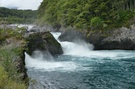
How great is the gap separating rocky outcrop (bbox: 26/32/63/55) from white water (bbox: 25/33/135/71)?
105 cm

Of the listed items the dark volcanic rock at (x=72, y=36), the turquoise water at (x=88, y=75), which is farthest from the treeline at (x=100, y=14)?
the turquoise water at (x=88, y=75)

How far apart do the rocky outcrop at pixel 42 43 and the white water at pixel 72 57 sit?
1050mm

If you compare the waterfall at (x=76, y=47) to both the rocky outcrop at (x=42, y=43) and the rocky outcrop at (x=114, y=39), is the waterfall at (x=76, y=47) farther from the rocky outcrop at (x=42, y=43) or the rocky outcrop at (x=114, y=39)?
the rocky outcrop at (x=42, y=43)

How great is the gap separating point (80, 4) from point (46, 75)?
36400 mm

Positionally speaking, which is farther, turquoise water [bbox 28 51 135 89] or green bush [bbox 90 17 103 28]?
green bush [bbox 90 17 103 28]

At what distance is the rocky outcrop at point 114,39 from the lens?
43656 mm

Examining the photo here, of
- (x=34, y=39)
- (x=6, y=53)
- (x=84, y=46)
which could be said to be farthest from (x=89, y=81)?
(x=84, y=46)

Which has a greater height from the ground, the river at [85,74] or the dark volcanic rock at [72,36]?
the dark volcanic rock at [72,36]

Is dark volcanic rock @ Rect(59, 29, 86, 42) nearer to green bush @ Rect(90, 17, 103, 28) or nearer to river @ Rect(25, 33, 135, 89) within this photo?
green bush @ Rect(90, 17, 103, 28)

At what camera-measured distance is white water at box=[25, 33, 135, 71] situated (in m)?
29.2

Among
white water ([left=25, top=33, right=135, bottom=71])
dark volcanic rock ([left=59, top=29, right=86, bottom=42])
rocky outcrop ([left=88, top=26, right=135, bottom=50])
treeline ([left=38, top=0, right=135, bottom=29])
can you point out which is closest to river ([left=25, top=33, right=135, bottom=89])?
white water ([left=25, top=33, right=135, bottom=71])

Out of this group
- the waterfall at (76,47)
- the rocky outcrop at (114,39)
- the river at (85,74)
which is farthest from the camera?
the waterfall at (76,47)

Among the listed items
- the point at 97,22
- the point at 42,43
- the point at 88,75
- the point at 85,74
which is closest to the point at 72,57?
the point at 42,43

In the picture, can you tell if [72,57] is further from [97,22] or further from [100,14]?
[100,14]
